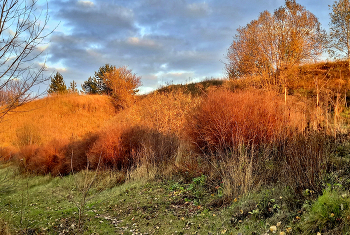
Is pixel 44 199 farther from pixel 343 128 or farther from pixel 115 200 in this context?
pixel 343 128

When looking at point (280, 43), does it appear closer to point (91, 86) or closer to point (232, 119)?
point (232, 119)

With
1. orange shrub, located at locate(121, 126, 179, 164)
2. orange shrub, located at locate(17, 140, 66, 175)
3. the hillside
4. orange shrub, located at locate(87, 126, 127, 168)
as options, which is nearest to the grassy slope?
orange shrub, located at locate(17, 140, 66, 175)

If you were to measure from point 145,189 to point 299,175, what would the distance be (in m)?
4.44

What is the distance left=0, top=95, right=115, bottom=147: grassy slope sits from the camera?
21.2 m

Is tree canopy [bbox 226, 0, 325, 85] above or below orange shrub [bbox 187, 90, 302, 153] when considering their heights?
above

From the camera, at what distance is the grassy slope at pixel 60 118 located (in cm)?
2123

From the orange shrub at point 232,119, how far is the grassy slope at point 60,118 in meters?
12.8

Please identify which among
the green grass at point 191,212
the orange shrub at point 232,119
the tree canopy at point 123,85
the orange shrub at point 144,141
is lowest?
the green grass at point 191,212

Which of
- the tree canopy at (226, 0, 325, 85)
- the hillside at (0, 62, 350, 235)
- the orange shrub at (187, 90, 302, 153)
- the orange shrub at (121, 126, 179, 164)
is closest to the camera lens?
the hillside at (0, 62, 350, 235)

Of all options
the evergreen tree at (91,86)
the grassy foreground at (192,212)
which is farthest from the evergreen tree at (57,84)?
the grassy foreground at (192,212)

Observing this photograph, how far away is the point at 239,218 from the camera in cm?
404

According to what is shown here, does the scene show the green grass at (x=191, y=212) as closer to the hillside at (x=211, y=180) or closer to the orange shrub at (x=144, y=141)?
the hillside at (x=211, y=180)

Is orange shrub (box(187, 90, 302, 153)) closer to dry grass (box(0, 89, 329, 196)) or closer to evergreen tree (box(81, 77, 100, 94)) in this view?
dry grass (box(0, 89, 329, 196))

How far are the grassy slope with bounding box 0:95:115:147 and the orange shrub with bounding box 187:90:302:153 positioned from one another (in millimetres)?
12840
